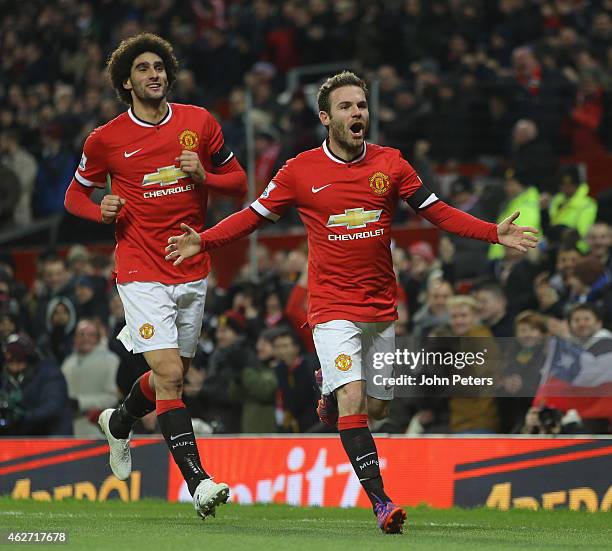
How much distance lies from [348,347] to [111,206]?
65.8 inches

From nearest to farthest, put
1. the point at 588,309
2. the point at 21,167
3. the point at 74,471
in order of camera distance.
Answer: the point at 588,309 → the point at 74,471 → the point at 21,167

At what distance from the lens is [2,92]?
2623 centimetres

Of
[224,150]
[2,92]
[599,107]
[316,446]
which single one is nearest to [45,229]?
[2,92]

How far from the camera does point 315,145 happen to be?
18734mm

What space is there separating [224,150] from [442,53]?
1125 centimetres

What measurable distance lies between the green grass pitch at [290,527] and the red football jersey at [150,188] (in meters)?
1.58

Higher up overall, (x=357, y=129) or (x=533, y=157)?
(x=533, y=157)

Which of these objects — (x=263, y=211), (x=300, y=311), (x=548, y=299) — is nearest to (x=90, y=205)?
(x=263, y=211)

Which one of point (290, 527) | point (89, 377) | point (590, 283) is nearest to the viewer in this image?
point (290, 527)

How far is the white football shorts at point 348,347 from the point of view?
8.59 meters

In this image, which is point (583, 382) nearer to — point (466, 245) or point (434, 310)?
point (434, 310)

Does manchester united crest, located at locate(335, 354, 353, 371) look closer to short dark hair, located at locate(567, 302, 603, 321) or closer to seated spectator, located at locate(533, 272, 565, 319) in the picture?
short dark hair, located at locate(567, 302, 603, 321)

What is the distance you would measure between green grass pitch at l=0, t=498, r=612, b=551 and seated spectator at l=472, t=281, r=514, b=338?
2463 millimetres

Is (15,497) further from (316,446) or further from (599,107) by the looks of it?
(599,107)
